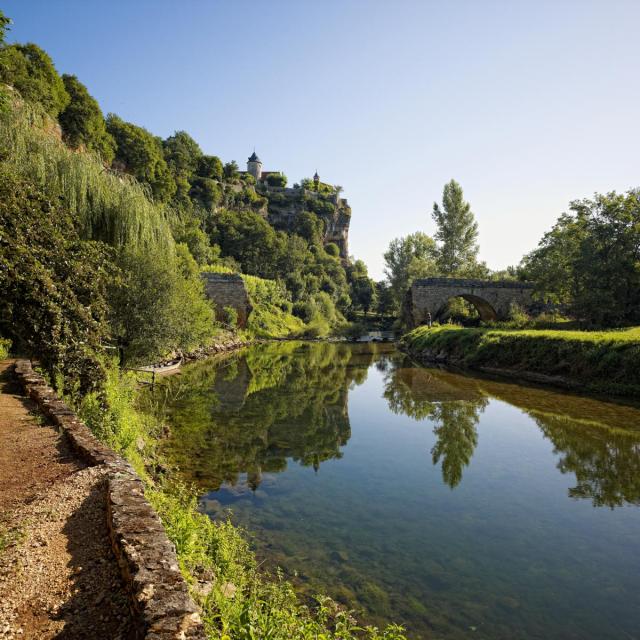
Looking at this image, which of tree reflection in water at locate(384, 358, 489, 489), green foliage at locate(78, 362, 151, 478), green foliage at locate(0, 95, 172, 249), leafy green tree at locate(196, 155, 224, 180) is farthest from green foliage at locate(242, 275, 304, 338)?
leafy green tree at locate(196, 155, 224, 180)

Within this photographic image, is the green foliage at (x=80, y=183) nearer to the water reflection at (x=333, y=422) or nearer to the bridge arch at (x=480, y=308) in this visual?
the water reflection at (x=333, y=422)

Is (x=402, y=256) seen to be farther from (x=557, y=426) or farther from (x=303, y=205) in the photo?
(x=557, y=426)

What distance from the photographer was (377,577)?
526 centimetres

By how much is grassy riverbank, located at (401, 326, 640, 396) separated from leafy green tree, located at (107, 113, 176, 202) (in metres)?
46.3

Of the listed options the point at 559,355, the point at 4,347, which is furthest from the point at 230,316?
the point at 559,355

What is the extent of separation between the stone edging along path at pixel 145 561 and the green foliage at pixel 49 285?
10.4ft

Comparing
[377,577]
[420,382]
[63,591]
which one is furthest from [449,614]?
[420,382]

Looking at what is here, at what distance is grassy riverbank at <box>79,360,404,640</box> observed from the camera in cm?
355

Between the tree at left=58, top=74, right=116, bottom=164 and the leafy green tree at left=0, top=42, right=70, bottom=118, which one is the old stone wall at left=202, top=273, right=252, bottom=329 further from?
the tree at left=58, top=74, right=116, bottom=164

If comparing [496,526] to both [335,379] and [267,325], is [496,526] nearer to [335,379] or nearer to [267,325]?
[335,379]

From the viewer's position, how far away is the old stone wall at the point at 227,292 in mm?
38312

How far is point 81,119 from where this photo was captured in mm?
48062

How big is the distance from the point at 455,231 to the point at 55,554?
56559 millimetres

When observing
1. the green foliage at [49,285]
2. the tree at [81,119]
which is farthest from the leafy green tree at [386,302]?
the green foliage at [49,285]
